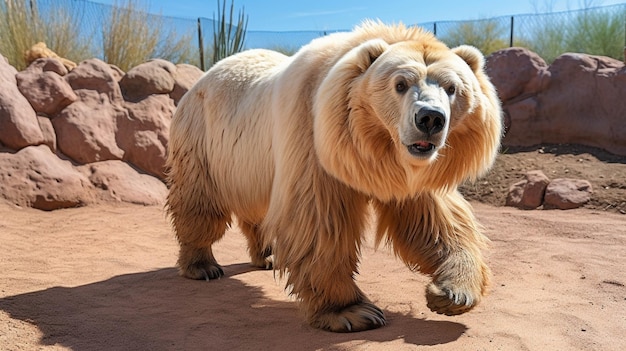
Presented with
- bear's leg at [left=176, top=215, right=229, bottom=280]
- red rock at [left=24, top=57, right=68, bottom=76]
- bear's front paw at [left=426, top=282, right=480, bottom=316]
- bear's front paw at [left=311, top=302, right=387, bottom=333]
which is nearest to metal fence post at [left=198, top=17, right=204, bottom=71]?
red rock at [left=24, top=57, right=68, bottom=76]

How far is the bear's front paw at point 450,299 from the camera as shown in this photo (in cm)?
351

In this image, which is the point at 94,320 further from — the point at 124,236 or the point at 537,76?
the point at 537,76

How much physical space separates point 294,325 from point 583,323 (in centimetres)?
166

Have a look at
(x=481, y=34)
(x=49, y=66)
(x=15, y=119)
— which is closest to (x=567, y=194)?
(x=15, y=119)

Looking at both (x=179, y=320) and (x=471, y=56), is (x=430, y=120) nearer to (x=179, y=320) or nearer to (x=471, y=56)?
(x=471, y=56)

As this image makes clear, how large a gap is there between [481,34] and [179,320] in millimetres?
15871

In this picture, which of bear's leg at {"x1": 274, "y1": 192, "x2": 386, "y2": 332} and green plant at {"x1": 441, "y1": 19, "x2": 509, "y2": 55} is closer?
bear's leg at {"x1": 274, "y1": 192, "x2": 386, "y2": 332}

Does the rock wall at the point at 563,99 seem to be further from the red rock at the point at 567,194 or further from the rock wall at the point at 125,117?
the red rock at the point at 567,194

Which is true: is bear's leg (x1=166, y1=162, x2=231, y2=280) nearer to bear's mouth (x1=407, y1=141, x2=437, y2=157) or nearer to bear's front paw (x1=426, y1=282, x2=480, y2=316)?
bear's front paw (x1=426, y1=282, x2=480, y2=316)

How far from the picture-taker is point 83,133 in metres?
8.45

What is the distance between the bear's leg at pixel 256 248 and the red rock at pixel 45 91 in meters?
4.24

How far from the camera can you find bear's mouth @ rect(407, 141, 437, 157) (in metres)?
3.26

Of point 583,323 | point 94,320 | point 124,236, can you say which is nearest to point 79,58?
point 124,236

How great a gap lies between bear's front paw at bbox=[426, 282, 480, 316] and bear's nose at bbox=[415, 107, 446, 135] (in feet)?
2.98
